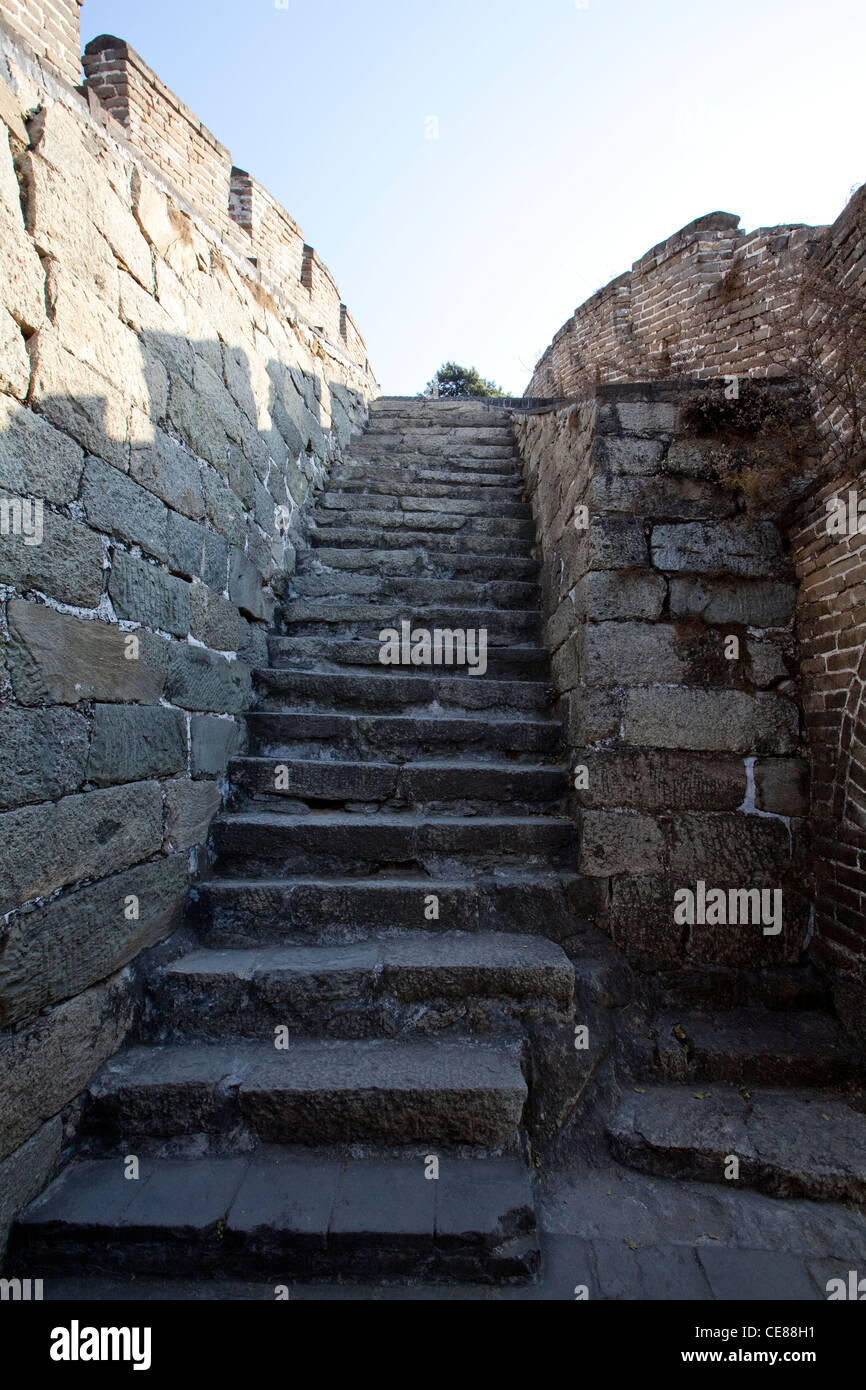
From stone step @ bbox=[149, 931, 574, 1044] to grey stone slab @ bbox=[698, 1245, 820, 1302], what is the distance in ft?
2.63

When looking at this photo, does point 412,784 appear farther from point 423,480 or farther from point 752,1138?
point 423,480

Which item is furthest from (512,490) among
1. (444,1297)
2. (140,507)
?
(444,1297)

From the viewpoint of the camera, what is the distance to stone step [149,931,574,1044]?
2477 mm

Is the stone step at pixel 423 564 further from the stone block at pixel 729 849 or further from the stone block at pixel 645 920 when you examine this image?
the stone block at pixel 645 920

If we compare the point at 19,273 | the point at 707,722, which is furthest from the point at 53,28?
the point at 707,722

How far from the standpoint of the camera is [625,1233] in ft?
6.55

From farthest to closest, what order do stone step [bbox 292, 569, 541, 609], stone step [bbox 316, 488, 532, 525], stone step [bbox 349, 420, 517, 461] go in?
stone step [bbox 349, 420, 517, 461] < stone step [bbox 316, 488, 532, 525] < stone step [bbox 292, 569, 541, 609]

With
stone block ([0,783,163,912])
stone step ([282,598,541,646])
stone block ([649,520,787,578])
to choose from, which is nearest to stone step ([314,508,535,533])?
stone step ([282,598,541,646])

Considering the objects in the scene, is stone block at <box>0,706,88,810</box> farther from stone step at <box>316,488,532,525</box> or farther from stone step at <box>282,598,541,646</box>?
stone step at <box>316,488,532,525</box>

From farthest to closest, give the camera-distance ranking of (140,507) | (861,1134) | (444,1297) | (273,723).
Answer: (273,723)
(140,507)
(861,1134)
(444,1297)

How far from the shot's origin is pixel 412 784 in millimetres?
3314

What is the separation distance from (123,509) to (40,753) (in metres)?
0.93

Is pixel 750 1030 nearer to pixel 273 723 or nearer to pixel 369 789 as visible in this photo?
pixel 369 789
